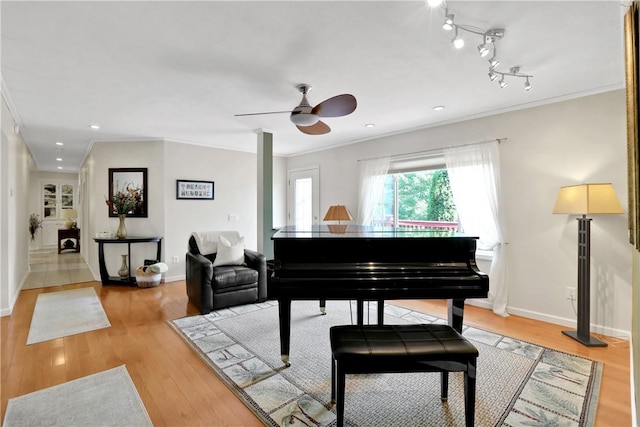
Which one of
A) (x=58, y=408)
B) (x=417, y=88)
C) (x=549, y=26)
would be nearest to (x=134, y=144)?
(x=58, y=408)

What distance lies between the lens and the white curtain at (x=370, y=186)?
483cm

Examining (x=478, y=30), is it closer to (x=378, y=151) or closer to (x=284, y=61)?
(x=284, y=61)

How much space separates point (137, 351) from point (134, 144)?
3.81 m

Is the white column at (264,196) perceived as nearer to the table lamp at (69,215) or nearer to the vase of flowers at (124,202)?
the vase of flowers at (124,202)

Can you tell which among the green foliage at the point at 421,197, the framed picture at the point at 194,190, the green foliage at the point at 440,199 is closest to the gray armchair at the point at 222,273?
the framed picture at the point at 194,190

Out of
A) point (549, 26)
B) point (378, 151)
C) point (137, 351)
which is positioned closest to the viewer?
point (549, 26)

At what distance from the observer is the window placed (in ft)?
13.9

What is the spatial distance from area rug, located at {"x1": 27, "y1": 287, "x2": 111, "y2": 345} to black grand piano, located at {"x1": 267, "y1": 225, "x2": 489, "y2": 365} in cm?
255

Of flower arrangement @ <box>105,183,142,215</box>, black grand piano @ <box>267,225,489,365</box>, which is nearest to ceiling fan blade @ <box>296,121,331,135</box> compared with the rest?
black grand piano @ <box>267,225,489,365</box>

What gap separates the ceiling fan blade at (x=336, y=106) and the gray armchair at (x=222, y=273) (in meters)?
2.20

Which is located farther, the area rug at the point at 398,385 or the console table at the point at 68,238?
the console table at the point at 68,238

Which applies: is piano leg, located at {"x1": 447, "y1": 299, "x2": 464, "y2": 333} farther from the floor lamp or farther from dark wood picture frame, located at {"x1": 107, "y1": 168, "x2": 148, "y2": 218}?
dark wood picture frame, located at {"x1": 107, "y1": 168, "x2": 148, "y2": 218}

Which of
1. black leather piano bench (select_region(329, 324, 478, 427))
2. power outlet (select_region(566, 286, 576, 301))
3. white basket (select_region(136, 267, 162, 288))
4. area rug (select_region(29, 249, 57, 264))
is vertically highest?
black leather piano bench (select_region(329, 324, 478, 427))

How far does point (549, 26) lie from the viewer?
193cm
